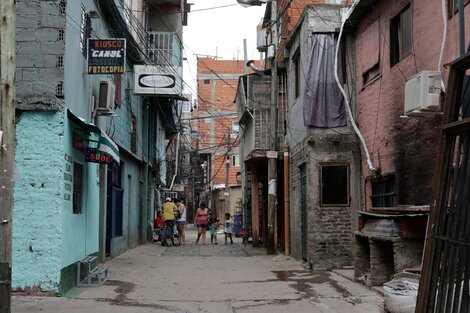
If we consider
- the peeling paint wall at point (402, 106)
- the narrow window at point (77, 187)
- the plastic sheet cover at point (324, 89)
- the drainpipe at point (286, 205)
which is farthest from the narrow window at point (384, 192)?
the narrow window at point (77, 187)

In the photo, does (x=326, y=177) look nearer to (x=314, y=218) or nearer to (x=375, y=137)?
(x=314, y=218)

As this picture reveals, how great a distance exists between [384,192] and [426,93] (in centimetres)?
342

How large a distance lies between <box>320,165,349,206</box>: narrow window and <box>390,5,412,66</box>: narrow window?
315 centimetres

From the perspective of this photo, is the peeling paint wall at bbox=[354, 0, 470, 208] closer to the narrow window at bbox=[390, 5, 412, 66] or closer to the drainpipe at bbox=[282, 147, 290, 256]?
the narrow window at bbox=[390, 5, 412, 66]

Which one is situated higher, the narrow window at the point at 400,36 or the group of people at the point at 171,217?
the narrow window at the point at 400,36

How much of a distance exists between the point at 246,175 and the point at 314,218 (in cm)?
1207

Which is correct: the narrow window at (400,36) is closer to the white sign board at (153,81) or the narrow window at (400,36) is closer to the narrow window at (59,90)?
the narrow window at (59,90)

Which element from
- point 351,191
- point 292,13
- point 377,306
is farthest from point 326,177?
point 292,13

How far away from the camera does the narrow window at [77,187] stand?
388 inches

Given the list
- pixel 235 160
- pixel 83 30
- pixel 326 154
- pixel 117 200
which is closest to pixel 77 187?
pixel 83 30

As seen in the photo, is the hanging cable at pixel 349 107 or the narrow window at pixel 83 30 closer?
the narrow window at pixel 83 30

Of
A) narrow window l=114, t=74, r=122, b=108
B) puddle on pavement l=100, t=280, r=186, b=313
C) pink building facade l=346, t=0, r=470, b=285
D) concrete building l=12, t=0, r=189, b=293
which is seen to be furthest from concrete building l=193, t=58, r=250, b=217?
puddle on pavement l=100, t=280, r=186, b=313

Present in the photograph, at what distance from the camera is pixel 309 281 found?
10953 mm

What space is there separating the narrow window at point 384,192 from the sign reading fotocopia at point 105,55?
5.54 metres
